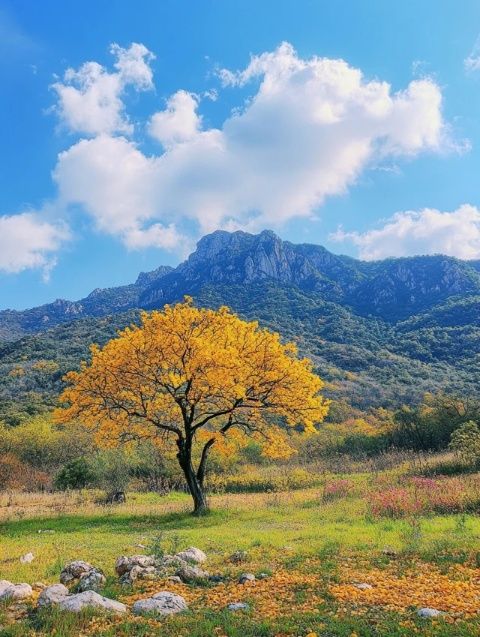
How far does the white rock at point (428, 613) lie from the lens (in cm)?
668

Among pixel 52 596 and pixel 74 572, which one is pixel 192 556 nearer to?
pixel 74 572

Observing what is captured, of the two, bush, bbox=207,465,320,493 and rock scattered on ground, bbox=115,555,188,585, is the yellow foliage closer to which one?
rock scattered on ground, bbox=115,555,188,585

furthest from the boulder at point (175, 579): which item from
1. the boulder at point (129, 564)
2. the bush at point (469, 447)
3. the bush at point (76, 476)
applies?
the bush at point (76, 476)

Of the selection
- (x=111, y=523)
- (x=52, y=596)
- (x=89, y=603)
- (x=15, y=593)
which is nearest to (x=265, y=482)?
(x=111, y=523)

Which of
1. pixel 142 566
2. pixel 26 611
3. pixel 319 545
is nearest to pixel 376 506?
pixel 319 545

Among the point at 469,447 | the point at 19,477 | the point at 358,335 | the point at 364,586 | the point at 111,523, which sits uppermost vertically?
the point at 358,335

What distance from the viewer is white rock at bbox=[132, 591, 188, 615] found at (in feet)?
23.2

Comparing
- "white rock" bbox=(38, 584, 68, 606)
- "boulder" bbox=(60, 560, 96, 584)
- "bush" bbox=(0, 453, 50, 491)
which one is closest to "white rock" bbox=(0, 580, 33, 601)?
"white rock" bbox=(38, 584, 68, 606)

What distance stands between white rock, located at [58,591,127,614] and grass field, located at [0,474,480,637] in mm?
224

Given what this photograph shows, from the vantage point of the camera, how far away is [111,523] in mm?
18609

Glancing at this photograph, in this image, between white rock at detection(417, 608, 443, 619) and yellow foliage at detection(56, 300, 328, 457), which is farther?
yellow foliage at detection(56, 300, 328, 457)

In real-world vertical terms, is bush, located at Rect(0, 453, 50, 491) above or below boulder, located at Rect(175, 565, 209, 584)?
below

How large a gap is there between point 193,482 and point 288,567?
1163 centimetres

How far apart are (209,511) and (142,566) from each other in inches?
447
